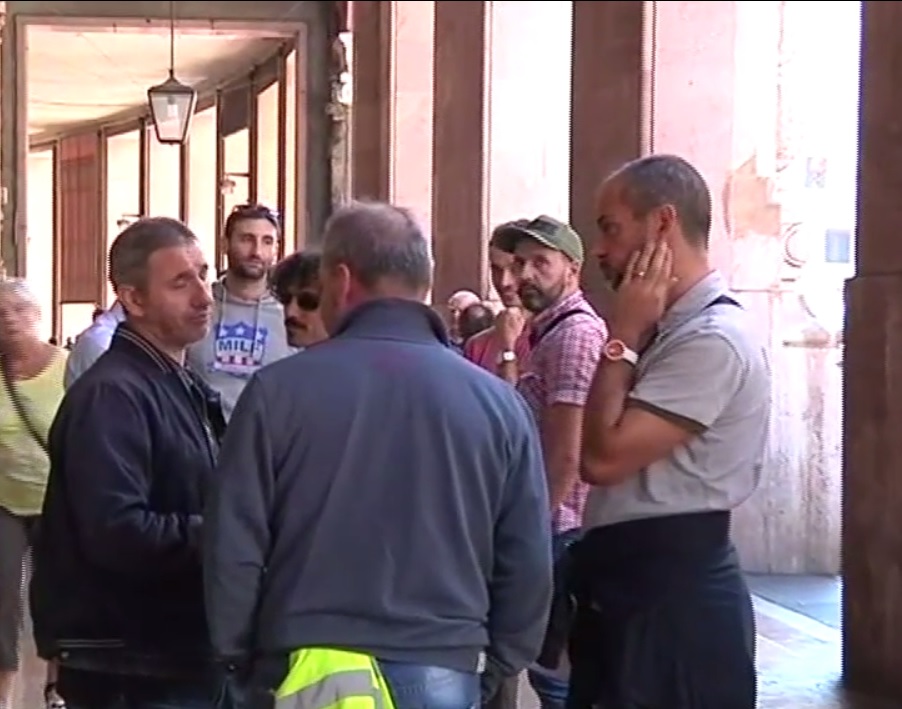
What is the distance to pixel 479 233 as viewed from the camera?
45.2ft

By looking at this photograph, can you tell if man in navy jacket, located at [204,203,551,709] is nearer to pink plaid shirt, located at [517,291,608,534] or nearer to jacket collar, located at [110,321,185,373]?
jacket collar, located at [110,321,185,373]

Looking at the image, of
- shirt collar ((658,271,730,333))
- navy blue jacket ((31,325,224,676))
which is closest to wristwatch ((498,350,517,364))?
shirt collar ((658,271,730,333))

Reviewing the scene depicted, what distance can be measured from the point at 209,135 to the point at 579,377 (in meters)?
24.4

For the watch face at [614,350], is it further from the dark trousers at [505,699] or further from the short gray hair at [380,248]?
the dark trousers at [505,699]

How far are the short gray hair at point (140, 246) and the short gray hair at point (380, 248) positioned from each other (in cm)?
64

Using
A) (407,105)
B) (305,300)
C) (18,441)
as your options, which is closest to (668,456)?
(305,300)

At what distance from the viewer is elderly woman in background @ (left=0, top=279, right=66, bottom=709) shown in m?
6.41

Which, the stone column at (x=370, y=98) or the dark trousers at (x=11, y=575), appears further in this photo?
the stone column at (x=370, y=98)

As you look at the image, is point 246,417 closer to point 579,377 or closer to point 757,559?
point 579,377

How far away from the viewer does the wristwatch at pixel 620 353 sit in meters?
3.59

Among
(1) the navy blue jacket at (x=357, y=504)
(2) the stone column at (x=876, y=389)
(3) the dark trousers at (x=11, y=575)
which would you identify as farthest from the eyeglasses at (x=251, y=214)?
(1) the navy blue jacket at (x=357, y=504)

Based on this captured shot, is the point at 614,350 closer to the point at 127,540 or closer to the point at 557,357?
the point at 127,540

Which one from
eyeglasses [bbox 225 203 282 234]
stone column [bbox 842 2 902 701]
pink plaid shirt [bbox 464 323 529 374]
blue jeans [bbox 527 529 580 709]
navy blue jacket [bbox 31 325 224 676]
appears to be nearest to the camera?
navy blue jacket [bbox 31 325 224 676]

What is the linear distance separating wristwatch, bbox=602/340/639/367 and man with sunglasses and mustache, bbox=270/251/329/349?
3.81ft
